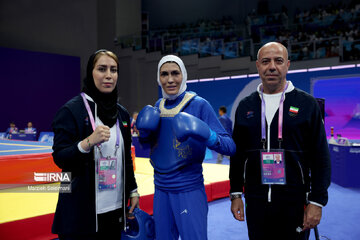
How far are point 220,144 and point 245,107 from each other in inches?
10.8

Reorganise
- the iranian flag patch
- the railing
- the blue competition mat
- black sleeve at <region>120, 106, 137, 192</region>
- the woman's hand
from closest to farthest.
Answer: the woman's hand → the iranian flag patch → black sleeve at <region>120, 106, 137, 192</region> → the blue competition mat → the railing

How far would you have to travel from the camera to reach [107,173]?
1.59 meters

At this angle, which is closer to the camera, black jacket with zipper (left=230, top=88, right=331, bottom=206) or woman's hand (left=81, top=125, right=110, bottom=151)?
woman's hand (left=81, top=125, right=110, bottom=151)

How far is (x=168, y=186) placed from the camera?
173 cm

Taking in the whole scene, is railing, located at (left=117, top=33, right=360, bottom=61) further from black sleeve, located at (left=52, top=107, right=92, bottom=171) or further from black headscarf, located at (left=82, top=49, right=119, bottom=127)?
black sleeve, located at (left=52, top=107, right=92, bottom=171)

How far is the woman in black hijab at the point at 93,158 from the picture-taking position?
1.49m


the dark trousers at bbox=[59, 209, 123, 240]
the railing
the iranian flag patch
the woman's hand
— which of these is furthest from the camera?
the railing

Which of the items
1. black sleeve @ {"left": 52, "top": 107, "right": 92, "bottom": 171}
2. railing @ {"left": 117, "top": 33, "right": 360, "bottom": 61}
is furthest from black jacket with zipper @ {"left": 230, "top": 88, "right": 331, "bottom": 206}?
railing @ {"left": 117, "top": 33, "right": 360, "bottom": 61}

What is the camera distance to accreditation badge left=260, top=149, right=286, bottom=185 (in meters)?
1.62

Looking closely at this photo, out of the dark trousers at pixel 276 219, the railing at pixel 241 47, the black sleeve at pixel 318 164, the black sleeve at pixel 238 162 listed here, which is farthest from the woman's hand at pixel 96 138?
the railing at pixel 241 47

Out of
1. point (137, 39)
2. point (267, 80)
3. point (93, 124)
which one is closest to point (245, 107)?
point (267, 80)

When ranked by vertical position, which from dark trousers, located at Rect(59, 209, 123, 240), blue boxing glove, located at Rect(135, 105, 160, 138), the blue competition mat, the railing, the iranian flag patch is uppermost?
the railing

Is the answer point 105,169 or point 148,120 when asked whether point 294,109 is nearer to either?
point 148,120

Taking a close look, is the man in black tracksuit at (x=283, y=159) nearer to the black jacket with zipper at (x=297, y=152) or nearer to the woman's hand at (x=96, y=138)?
the black jacket with zipper at (x=297, y=152)
